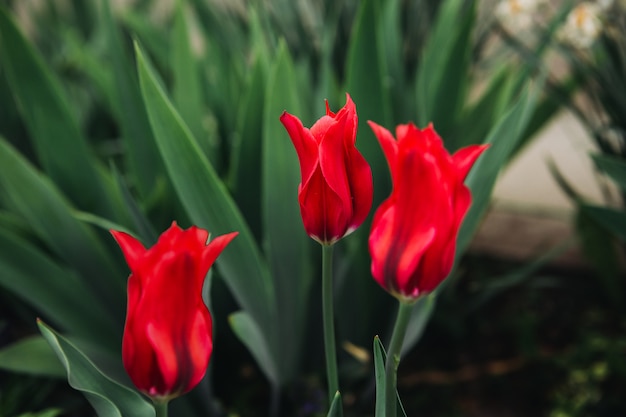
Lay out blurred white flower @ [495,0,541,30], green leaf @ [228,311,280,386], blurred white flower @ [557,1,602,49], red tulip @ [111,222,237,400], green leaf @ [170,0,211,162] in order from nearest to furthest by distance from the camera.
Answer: red tulip @ [111,222,237,400], green leaf @ [228,311,280,386], green leaf @ [170,0,211,162], blurred white flower @ [557,1,602,49], blurred white flower @ [495,0,541,30]

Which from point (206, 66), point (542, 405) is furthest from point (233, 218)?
point (206, 66)

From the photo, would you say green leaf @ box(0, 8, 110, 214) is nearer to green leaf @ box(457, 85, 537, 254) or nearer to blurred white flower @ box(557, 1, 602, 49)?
green leaf @ box(457, 85, 537, 254)

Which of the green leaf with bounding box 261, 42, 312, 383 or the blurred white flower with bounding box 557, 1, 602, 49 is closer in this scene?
the green leaf with bounding box 261, 42, 312, 383

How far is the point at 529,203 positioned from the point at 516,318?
2.01ft

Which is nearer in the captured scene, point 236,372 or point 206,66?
point 236,372

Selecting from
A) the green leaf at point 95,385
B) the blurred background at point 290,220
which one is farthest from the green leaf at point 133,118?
the green leaf at point 95,385

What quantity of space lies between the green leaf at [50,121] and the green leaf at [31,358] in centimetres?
19

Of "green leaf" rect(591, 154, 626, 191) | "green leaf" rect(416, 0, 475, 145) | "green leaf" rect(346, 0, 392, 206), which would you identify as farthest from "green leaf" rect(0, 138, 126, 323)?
"green leaf" rect(591, 154, 626, 191)

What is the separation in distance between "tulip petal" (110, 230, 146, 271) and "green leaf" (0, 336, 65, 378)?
0.42 m

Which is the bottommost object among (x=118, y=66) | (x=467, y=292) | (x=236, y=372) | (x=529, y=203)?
(x=529, y=203)

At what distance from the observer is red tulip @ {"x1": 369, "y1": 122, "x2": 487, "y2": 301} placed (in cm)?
40

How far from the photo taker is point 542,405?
99 cm

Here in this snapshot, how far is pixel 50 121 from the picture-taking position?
2.77 ft

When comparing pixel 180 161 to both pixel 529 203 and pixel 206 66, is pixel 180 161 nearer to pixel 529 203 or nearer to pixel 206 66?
pixel 206 66
